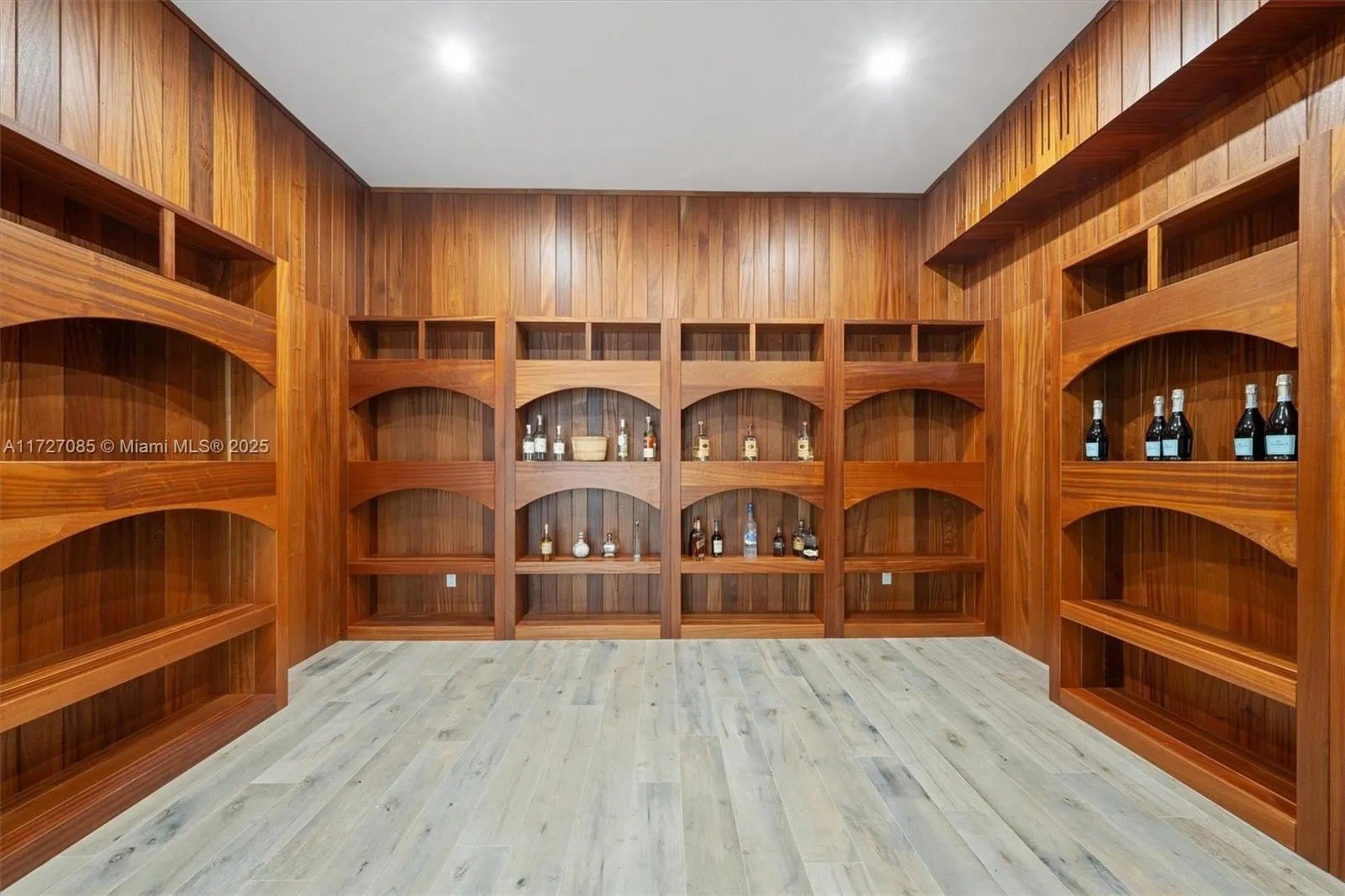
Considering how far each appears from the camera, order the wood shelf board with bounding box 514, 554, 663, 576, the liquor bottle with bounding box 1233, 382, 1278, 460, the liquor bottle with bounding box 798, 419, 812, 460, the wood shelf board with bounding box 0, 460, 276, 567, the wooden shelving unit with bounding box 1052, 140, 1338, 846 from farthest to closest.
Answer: the liquor bottle with bounding box 798, 419, 812, 460, the wood shelf board with bounding box 514, 554, 663, 576, the liquor bottle with bounding box 1233, 382, 1278, 460, the wooden shelving unit with bounding box 1052, 140, 1338, 846, the wood shelf board with bounding box 0, 460, 276, 567

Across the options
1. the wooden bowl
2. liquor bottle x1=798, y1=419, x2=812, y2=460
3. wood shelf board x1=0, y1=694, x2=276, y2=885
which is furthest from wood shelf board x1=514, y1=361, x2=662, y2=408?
wood shelf board x1=0, y1=694, x2=276, y2=885

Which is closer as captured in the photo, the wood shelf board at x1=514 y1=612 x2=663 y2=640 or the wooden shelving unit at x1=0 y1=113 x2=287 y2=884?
the wooden shelving unit at x1=0 y1=113 x2=287 y2=884

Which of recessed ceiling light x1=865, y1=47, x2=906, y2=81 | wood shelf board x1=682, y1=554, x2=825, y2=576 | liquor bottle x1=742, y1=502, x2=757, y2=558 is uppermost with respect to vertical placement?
recessed ceiling light x1=865, y1=47, x2=906, y2=81

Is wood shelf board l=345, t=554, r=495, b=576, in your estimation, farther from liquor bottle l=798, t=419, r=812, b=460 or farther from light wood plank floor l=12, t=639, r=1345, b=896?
liquor bottle l=798, t=419, r=812, b=460

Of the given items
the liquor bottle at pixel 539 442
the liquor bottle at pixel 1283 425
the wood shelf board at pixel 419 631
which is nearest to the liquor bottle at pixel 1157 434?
the liquor bottle at pixel 1283 425

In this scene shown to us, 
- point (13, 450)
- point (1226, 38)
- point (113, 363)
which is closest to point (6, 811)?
point (13, 450)

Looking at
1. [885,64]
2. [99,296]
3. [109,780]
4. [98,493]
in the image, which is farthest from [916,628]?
[99,296]

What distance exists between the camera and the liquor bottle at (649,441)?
3094 mm

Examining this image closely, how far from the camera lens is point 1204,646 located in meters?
1.58

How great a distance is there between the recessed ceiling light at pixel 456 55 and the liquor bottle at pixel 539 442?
1677mm

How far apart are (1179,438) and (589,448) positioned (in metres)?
2.49

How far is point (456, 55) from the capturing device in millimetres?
2111

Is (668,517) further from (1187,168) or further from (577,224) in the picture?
(1187,168)

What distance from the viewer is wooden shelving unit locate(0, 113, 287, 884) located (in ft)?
4.36
